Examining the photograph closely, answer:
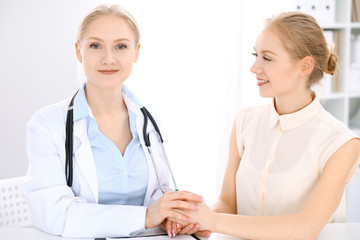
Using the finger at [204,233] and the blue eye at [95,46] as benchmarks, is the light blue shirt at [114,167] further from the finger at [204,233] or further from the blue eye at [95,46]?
the finger at [204,233]

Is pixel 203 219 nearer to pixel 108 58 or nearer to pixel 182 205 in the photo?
pixel 182 205

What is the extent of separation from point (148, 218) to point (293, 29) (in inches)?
33.0

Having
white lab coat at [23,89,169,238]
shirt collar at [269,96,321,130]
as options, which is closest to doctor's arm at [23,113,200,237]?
white lab coat at [23,89,169,238]

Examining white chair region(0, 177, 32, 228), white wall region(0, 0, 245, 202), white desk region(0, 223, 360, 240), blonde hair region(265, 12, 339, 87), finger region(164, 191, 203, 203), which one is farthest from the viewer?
white wall region(0, 0, 245, 202)

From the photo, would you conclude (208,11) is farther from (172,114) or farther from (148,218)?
(148,218)

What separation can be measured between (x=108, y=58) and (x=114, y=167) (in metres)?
0.39

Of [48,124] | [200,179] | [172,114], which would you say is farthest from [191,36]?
[48,124]

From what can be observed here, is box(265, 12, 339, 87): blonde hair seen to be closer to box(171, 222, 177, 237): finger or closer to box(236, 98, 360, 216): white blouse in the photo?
box(236, 98, 360, 216): white blouse

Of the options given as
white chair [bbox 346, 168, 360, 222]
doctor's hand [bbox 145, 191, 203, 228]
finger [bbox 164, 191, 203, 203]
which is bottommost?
white chair [bbox 346, 168, 360, 222]

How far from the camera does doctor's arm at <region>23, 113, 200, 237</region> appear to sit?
60.7 inches

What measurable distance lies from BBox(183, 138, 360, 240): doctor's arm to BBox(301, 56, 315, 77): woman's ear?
12.8 inches

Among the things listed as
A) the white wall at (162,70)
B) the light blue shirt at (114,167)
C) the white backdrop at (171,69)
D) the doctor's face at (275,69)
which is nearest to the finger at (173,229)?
the light blue shirt at (114,167)

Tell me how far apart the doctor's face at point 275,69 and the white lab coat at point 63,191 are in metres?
0.64

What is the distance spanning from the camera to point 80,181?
1.67m
